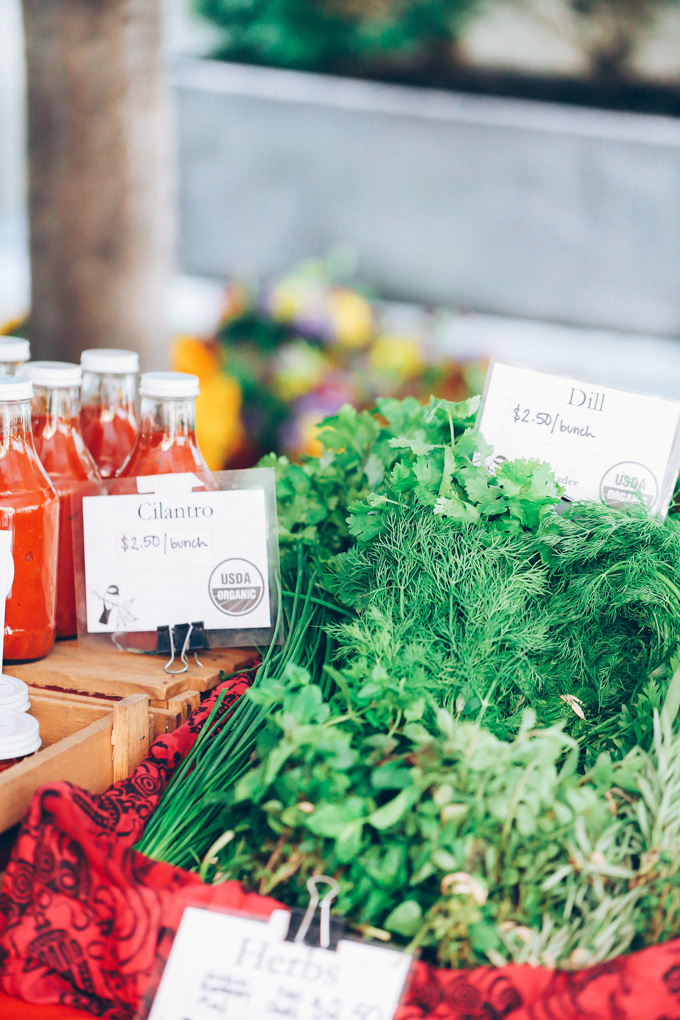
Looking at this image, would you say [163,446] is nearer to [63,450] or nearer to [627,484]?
[63,450]

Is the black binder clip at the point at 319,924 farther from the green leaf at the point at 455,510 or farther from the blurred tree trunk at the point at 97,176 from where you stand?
the blurred tree trunk at the point at 97,176

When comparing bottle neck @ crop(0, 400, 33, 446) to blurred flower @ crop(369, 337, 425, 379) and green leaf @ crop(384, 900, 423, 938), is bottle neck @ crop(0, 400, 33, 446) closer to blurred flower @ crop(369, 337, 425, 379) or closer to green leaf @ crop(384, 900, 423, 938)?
green leaf @ crop(384, 900, 423, 938)

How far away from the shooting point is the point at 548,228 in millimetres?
4340

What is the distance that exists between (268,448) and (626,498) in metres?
2.23

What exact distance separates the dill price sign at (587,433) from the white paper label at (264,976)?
716mm

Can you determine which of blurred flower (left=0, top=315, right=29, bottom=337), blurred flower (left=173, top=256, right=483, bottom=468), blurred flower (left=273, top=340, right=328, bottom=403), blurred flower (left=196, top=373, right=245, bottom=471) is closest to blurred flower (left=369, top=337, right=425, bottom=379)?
blurred flower (left=173, top=256, right=483, bottom=468)

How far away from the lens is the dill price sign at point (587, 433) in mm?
1245

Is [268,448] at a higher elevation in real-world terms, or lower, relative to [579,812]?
lower

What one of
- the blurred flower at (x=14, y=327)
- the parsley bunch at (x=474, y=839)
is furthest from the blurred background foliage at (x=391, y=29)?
the parsley bunch at (x=474, y=839)

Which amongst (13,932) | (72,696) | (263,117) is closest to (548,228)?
(263,117)

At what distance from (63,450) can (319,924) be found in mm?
790

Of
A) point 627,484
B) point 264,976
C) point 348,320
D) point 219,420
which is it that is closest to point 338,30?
point 348,320

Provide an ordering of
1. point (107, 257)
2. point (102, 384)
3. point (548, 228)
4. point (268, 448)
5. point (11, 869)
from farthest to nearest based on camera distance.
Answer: point (548, 228) → point (268, 448) → point (107, 257) → point (102, 384) → point (11, 869)

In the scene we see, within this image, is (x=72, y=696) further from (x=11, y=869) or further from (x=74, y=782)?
(x=11, y=869)
